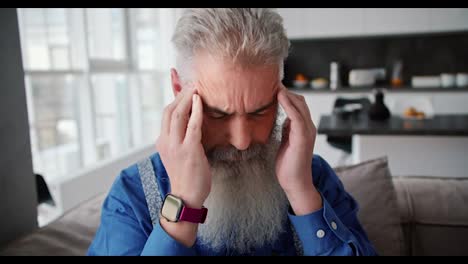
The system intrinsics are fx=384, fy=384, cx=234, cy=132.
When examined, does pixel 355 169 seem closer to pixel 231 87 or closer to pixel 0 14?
pixel 231 87

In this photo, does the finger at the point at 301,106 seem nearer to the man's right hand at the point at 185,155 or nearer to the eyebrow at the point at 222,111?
the eyebrow at the point at 222,111

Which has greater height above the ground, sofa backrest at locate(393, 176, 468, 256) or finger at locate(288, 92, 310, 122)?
finger at locate(288, 92, 310, 122)

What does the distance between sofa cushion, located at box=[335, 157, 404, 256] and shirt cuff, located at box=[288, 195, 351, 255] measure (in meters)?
0.35

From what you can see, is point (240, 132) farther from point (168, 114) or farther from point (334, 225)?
point (334, 225)

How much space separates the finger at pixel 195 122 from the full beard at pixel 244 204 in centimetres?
11

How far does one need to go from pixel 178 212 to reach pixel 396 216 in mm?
608

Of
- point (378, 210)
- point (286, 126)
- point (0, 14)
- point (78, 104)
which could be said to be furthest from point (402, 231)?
point (78, 104)

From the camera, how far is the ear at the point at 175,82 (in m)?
0.55

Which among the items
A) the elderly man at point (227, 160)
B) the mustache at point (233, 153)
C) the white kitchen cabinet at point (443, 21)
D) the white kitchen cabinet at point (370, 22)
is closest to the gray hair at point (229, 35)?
the elderly man at point (227, 160)

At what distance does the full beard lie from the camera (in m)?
0.64

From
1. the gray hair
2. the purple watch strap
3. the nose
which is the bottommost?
the purple watch strap

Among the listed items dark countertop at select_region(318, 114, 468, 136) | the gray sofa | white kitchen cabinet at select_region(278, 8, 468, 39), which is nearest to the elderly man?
the gray sofa

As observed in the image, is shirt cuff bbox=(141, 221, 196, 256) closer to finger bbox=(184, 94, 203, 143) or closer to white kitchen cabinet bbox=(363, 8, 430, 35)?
finger bbox=(184, 94, 203, 143)
